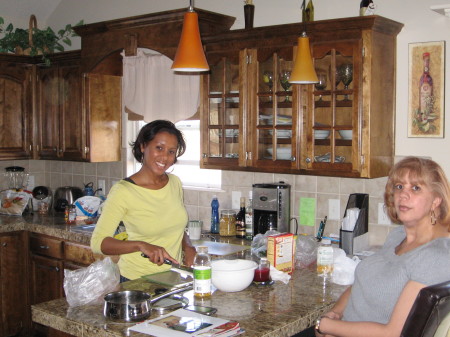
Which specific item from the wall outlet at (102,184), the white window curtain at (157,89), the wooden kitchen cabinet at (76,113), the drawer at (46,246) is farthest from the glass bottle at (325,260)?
the wall outlet at (102,184)

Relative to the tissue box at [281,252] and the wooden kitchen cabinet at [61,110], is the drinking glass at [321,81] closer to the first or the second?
the tissue box at [281,252]

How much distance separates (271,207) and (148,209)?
1058 mm

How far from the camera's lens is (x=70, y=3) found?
520 cm

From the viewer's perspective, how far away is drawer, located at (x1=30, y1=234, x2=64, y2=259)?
4328 mm

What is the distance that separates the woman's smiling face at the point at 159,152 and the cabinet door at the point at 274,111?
778 millimetres

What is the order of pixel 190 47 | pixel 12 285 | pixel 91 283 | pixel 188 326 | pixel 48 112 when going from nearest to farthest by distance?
pixel 188 326 → pixel 91 283 → pixel 190 47 → pixel 12 285 → pixel 48 112

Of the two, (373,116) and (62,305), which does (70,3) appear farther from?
(62,305)

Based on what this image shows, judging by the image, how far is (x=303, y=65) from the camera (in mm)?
3027

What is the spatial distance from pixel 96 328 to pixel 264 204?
178cm

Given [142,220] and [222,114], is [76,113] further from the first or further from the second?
[142,220]

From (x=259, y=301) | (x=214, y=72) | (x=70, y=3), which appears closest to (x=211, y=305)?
(x=259, y=301)

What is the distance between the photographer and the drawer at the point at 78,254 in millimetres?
4104

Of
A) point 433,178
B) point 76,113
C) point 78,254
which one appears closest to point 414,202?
point 433,178

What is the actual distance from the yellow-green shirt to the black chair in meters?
1.33
